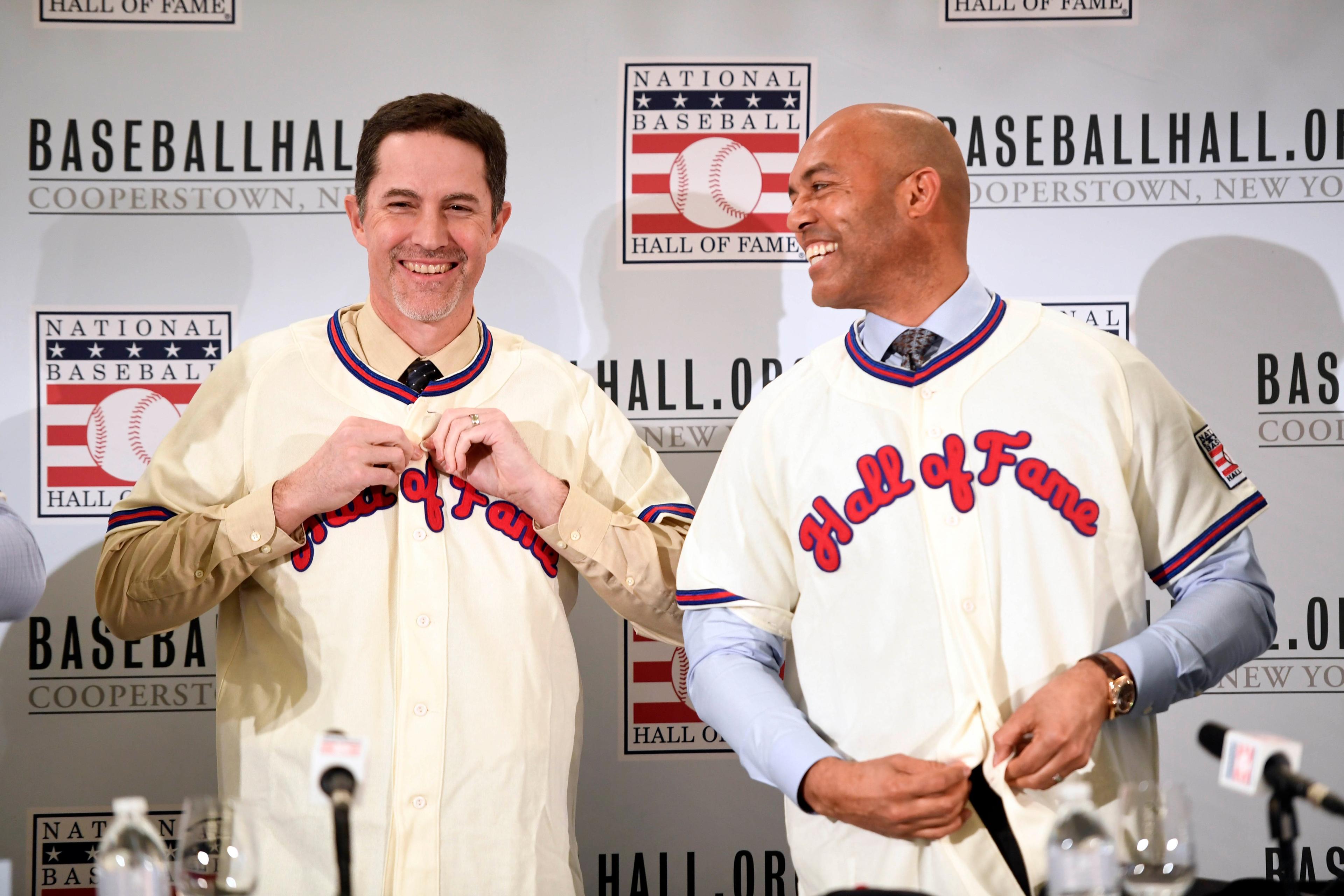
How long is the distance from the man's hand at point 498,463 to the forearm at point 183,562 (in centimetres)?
31

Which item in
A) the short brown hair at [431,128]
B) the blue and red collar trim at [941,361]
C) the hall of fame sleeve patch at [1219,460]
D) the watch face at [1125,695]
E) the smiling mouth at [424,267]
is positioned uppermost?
the short brown hair at [431,128]

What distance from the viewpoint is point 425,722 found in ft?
6.52

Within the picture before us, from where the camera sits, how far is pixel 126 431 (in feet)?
9.04

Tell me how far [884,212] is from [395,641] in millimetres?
1110

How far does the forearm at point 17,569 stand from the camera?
1.82m

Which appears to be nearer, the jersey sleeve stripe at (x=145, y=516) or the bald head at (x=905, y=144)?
the bald head at (x=905, y=144)

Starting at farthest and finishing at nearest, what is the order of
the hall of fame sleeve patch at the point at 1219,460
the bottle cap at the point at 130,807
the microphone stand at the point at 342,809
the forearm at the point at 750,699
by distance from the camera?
the hall of fame sleeve patch at the point at 1219,460, the forearm at the point at 750,699, the bottle cap at the point at 130,807, the microphone stand at the point at 342,809

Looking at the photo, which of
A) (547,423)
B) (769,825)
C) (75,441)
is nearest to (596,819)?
(769,825)

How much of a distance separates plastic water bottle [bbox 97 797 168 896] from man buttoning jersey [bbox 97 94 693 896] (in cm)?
63

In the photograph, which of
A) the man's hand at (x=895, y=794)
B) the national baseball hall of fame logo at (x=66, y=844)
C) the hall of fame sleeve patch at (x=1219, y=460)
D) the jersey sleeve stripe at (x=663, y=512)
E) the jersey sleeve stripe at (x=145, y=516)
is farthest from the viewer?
the national baseball hall of fame logo at (x=66, y=844)

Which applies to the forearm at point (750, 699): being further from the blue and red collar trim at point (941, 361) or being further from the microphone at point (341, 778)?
the microphone at point (341, 778)

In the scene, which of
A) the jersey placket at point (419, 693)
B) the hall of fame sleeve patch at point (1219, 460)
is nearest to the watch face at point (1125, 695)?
the hall of fame sleeve patch at point (1219, 460)

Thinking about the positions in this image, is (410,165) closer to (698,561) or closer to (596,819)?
(698,561)

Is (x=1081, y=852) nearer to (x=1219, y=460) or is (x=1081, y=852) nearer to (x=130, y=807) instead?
(x=1219, y=460)
